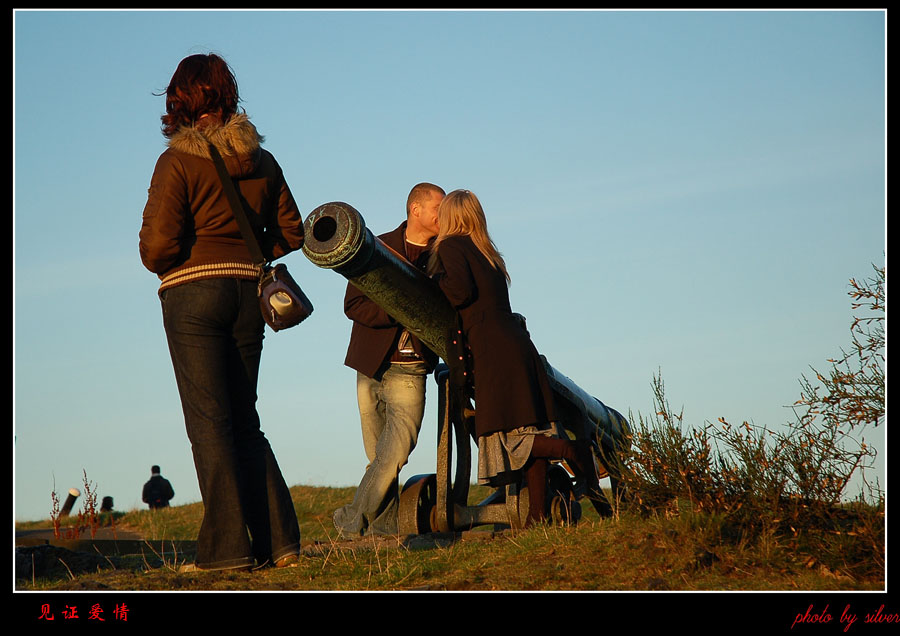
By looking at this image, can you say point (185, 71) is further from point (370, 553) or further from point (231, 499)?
point (370, 553)

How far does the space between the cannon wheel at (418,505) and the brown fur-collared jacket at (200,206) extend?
2821 millimetres

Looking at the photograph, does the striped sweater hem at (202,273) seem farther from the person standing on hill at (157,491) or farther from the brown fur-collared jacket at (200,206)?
the person standing on hill at (157,491)

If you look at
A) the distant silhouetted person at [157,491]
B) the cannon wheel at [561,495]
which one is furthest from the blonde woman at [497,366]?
the distant silhouetted person at [157,491]

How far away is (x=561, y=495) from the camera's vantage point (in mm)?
7684

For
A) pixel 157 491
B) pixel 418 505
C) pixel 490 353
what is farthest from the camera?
pixel 157 491

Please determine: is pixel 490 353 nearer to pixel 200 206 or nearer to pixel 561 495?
pixel 561 495

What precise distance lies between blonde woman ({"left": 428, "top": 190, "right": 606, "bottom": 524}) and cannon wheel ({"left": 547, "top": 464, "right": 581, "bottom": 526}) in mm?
162

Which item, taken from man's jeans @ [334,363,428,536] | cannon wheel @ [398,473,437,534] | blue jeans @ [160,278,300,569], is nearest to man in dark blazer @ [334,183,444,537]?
man's jeans @ [334,363,428,536]

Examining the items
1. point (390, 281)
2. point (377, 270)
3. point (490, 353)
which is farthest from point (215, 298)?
point (490, 353)

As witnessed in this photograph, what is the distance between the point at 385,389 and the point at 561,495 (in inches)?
56.5

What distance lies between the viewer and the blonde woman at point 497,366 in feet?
23.6

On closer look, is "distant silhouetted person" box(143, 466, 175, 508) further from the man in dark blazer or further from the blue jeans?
the blue jeans

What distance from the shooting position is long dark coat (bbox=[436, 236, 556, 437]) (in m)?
7.18

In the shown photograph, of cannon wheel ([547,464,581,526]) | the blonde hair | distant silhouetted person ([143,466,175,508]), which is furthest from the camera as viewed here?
distant silhouetted person ([143,466,175,508])
